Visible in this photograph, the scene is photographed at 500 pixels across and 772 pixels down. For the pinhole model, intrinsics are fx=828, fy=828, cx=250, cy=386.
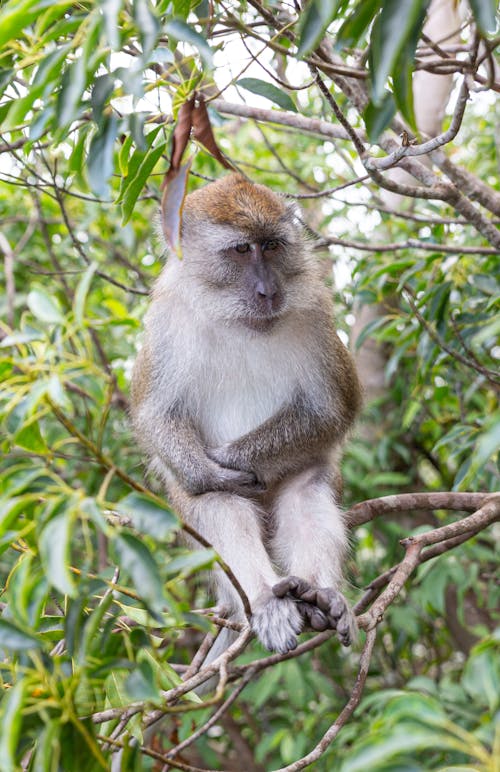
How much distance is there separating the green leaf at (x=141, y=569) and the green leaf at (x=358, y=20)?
1146mm

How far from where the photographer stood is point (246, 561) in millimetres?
3393

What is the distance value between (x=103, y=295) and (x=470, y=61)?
13.9 feet

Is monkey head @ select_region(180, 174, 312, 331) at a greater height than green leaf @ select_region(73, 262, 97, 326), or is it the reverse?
monkey head @ select_region(180, 174, 312, 331)

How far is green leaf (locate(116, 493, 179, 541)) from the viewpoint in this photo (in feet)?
5.06

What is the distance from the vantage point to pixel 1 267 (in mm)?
6348

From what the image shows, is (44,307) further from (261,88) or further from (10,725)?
(261,88)

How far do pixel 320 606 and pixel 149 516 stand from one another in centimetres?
173

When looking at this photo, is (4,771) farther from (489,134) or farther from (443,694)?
(489,134)

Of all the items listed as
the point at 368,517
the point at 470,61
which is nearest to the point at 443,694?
the point at 368,517

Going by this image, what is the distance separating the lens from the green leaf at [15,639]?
155 cm

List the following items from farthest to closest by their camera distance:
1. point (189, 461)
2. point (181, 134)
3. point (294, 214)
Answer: point (294, 214) → point (189, 461) → point (181, 134)

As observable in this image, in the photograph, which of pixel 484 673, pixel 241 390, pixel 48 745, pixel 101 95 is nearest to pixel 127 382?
pixel 241 390

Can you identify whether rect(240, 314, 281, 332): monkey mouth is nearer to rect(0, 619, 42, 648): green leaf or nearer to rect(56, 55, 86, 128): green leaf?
rect(56, 55, 86, 128): green leaf

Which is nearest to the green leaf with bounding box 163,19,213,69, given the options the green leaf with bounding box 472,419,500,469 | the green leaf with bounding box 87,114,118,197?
the green leaf with bounding box 87,114,118,197
